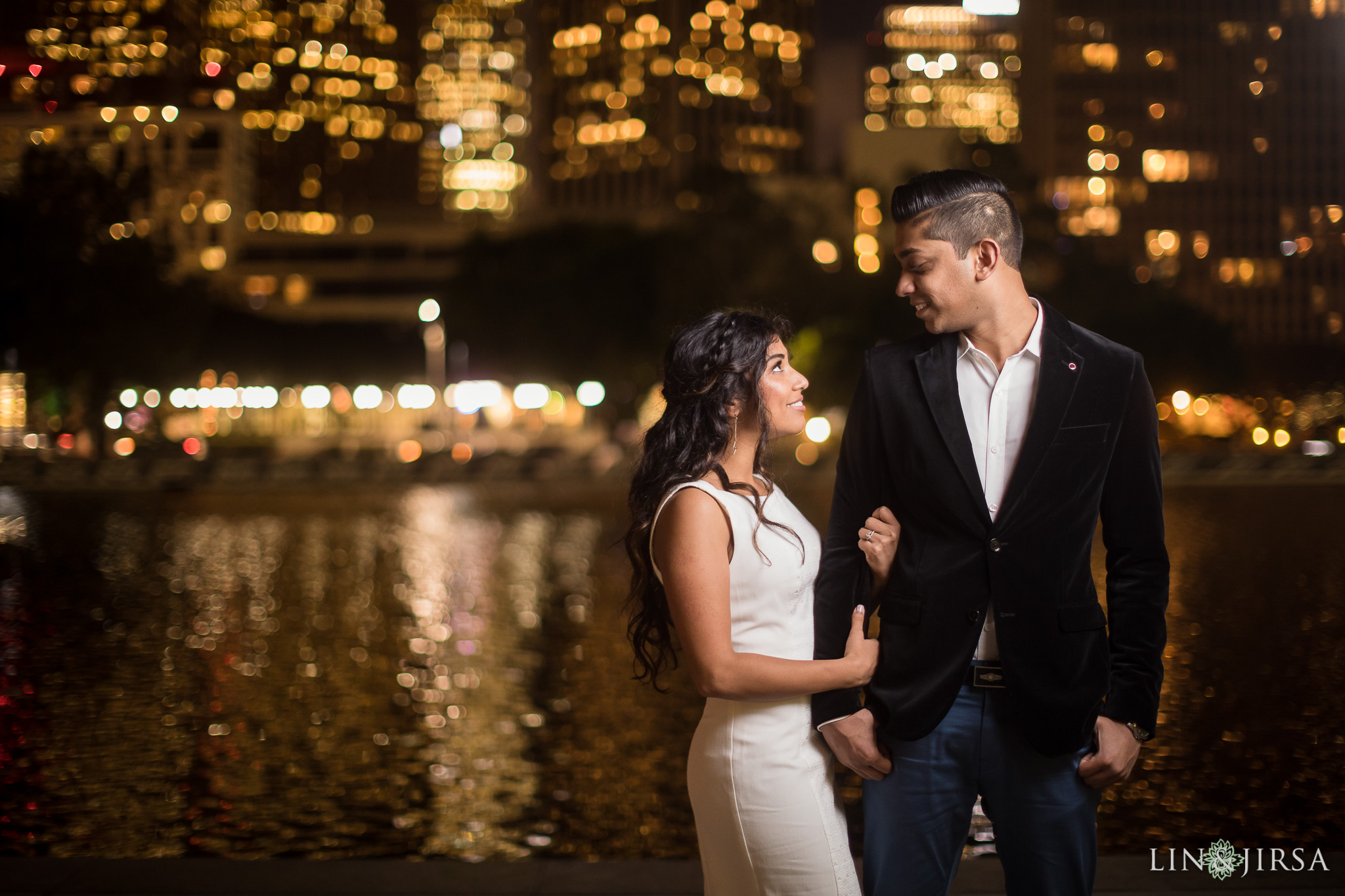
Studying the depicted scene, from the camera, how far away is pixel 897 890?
2.83 metres

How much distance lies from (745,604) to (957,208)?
105cm

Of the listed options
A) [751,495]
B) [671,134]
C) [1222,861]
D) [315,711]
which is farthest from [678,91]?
[751,495]

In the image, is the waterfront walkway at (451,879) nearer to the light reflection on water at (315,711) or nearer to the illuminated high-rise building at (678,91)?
the light reflection on water at (315,711)

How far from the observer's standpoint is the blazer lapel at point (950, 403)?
2.73 m

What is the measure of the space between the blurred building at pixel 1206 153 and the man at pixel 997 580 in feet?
360

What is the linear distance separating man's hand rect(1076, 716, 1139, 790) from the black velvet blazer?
0.03 meters

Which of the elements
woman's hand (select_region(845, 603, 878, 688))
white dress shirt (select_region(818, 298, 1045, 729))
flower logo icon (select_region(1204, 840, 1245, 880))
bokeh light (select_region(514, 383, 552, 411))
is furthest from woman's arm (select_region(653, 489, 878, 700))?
bokeh light (select_region(514, 383, 552, 411))

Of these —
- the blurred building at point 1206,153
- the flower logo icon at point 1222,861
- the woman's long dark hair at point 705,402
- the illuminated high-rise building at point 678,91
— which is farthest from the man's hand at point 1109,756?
the illuminated high-rise building at point 678,91

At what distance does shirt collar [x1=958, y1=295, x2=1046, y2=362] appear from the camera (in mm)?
2846

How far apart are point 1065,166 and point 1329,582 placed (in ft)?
402

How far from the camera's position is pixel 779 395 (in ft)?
9.20

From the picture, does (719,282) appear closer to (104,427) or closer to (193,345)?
(193,345)

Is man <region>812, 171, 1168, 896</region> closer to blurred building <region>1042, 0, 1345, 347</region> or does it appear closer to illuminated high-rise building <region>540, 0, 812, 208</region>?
blurred building <region>1042, 0, 1345, 347</region>

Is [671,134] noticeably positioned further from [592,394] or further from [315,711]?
[315,711]
